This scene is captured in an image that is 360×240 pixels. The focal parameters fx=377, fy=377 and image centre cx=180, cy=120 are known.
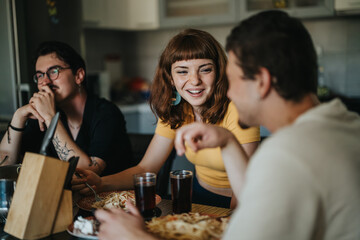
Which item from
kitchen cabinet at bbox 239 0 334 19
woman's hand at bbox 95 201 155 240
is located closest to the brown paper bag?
woman's hand at bbox 95 201 155 240

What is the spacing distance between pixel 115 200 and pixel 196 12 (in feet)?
10.3

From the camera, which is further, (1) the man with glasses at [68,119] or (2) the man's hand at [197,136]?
(1) the man with glasses at [68,119]

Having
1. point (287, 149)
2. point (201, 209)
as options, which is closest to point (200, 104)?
point (201, 209)

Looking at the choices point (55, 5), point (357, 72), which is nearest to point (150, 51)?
point (55, 5)

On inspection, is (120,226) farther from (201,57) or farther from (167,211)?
(201,57)

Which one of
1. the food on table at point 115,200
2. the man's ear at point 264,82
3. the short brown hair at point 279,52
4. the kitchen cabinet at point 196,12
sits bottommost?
the food on table at point 115,200

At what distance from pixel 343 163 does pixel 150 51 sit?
13.7 ft

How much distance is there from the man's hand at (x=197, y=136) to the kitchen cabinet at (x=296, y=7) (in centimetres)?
286

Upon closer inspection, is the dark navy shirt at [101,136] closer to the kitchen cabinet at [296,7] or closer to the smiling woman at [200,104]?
the smiling woman at [200,104]

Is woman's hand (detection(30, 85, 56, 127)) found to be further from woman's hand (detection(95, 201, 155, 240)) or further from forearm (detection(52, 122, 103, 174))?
woman's hand (detection(95, 201, 155, 240))

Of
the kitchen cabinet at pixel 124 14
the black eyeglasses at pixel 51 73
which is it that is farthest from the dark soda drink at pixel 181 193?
the kitchen cabinet at pixel 124 14

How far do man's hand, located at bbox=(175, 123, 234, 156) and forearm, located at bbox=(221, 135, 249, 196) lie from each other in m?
0.05

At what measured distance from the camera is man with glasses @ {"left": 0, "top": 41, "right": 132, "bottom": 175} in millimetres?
1689

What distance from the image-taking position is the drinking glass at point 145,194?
3.64 ft
